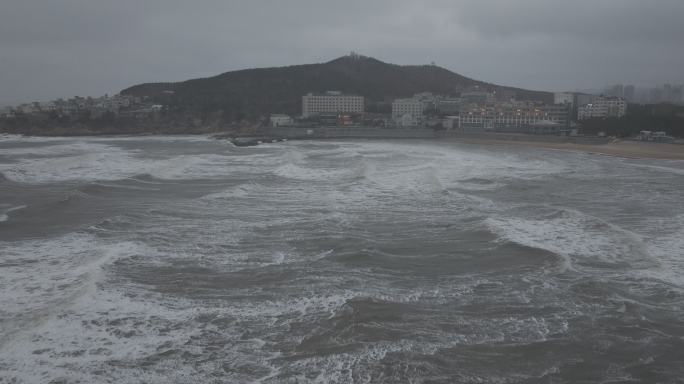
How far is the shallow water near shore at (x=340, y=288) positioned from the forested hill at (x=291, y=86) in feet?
209

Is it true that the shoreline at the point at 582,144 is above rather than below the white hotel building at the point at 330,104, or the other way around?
below

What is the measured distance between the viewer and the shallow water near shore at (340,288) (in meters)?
5.38

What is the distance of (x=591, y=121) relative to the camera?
5088cm

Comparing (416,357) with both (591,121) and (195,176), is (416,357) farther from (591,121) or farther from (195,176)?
(591,121)

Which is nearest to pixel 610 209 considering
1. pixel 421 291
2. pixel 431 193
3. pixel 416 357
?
pixel 431 193

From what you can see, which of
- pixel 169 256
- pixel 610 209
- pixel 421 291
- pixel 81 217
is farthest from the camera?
pixel 610 209

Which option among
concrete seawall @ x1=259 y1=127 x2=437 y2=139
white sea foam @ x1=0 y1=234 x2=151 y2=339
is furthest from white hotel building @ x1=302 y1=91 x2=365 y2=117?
white sea foam @ x1=0 y1=234 x2=151 y2=339

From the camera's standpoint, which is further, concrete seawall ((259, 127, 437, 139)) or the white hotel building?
the white hotel building

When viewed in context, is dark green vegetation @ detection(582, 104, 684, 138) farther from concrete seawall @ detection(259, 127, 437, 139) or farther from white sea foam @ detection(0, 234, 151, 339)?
white sea foam @ detection(0, 234, 151, 339)

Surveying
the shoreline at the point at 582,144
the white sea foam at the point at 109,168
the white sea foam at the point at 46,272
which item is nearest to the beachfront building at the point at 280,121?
the shoreline at the point at 582,144

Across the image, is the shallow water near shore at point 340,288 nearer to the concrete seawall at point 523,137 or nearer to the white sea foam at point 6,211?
the white sea foam at point 6,211

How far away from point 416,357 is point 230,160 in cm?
2376

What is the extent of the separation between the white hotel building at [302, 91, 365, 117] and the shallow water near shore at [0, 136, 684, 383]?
68.0m

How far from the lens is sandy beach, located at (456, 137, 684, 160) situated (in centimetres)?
3234
